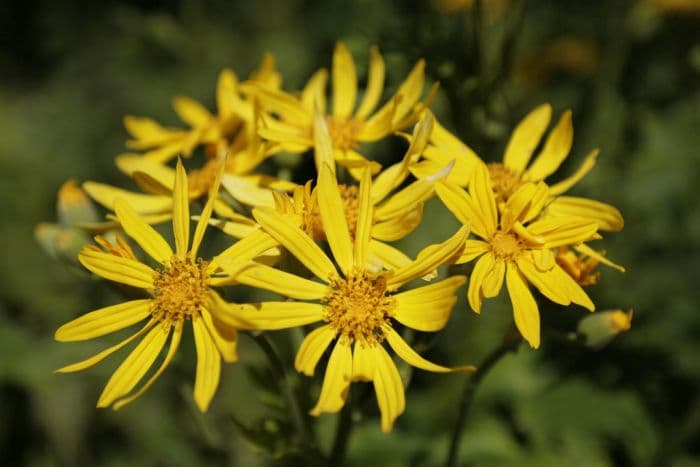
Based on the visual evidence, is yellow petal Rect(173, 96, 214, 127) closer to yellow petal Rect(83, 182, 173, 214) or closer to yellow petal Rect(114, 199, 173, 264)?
yellow petal Rect(83, 182, 173, 214)

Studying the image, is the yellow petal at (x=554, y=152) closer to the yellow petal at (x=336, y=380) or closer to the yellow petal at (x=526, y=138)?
the yellow petal at (x=526, y=138)

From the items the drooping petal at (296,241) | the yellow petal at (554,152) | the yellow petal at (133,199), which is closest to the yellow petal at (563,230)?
the yellow petal at (554,152)

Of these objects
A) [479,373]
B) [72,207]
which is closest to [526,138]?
[479,373]

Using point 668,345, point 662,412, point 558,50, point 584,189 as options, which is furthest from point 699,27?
point 662,412

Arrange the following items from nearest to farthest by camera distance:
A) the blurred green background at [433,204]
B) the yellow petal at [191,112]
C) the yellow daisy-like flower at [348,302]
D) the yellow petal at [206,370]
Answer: the yellow petal at [206,370] < the yellow daisy-like flower at [348,302] < the yellow petal at [191,112] < the blurred green background at [433,204]

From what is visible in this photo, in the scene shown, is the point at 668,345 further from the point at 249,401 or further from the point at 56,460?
the point at 56,460

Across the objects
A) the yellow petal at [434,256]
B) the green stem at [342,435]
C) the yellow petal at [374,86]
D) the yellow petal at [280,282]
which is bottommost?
the green stem at [342,435]
